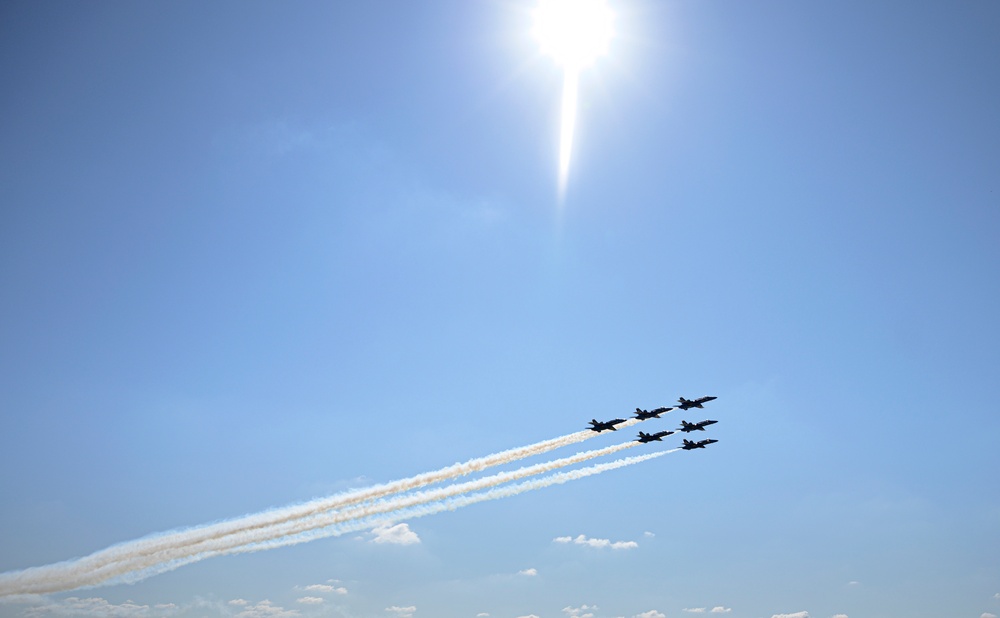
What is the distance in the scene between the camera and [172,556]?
400 ft

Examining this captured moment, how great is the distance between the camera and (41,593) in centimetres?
11600

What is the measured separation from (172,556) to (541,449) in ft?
227

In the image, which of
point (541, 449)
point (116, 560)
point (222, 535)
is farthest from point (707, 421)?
point (116, 560)

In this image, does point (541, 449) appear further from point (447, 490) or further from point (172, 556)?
point (172, 556)

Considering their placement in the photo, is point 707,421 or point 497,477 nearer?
point 497,477

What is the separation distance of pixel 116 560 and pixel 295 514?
2988cm

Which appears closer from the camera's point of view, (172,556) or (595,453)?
(172,556)

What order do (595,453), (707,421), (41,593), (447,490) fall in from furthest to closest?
(707,421)
(595,453)
(447,490)
(41,593)

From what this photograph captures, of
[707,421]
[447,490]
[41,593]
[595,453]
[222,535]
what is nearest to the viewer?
[41,593]

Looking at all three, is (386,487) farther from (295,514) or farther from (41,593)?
(41,593)

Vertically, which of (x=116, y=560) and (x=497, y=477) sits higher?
(x=497, y=477)

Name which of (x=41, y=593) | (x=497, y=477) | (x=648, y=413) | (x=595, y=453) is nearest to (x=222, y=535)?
(x=41, y=593)

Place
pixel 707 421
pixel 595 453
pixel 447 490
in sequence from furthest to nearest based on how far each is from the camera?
1. pixel 707 421
2. pixel 595 453
3. pixel 447 490

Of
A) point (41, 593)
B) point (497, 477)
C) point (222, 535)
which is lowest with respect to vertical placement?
point (41, 593)
